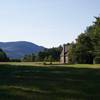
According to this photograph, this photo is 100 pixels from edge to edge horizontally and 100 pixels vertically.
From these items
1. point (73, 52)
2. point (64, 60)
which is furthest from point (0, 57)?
point (73, 52)

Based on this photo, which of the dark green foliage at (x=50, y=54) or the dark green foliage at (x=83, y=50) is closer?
the dark green foliage at (x=83, y=50)

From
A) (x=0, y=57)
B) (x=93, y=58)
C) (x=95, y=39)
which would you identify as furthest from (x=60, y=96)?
(x=0, y=57)

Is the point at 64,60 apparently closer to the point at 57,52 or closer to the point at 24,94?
the point at 57,52

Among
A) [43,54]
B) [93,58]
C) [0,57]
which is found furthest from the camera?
[43,54]

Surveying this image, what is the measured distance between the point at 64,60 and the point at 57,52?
3925cm

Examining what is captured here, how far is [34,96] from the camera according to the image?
16.0 m

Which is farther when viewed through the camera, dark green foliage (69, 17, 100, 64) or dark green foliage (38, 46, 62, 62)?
dark green foliage (38, 46, 62, 62)

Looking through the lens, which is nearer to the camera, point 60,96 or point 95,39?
point 60,96

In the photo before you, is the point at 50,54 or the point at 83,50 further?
the point at 50,54

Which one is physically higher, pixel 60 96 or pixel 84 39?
pixel 84 39

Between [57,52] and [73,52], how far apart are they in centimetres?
6514

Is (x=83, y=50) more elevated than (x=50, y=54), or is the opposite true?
(x=50, y=54)

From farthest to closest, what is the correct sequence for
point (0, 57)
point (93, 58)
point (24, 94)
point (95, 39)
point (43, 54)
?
1. point (43, 54)
2. point (0, 57)
3. point (93, 58)
4. point (95, 39)
5. point (24, 94)

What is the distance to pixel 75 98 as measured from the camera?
1575 centimetres
